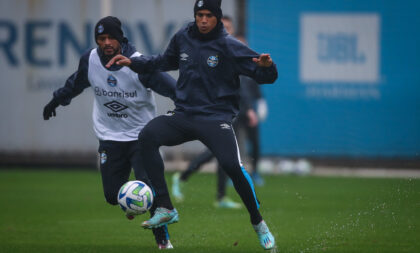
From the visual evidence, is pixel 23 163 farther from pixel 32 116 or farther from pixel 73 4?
pixel 73 4

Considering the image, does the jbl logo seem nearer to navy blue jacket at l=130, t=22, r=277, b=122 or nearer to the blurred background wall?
the blurred background wall

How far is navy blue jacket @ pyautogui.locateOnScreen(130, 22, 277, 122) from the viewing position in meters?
7.20

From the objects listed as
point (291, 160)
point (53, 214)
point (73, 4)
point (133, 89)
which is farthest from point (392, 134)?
point (133, 89)

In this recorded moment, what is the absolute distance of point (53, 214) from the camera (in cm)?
1074

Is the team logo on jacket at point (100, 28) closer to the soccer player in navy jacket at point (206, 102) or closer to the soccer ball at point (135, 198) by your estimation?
the soccer player in navy jacket at point (206, 102)

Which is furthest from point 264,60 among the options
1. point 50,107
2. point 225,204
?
point 225,204

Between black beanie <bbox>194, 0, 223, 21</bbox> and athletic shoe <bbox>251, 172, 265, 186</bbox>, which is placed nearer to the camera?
black beanie <bbox>194, 0, 223, 21</bbox>

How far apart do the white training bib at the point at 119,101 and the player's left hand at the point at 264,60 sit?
1.35 m

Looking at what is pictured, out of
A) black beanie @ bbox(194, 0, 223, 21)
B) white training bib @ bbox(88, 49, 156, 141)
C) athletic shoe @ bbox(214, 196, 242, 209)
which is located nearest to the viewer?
black beanie @ bbox(194, 0, 223, 21)

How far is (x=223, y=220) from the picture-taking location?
1001cm

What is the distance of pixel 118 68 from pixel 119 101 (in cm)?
33

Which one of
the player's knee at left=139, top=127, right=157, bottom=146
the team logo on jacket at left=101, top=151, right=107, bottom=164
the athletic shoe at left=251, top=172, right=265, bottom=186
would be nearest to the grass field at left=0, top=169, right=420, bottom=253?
the athletic shoe at left=251, top=172, right=265, bottom=186

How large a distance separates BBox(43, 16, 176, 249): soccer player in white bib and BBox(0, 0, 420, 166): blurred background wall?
9.10m

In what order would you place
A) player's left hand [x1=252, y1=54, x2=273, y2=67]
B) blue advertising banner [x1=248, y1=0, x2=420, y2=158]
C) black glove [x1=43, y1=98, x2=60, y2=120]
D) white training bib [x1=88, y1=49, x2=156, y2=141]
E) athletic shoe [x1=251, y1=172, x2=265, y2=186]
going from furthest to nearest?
blue advertising banner [x1=248, y1=0, x2=420, y2=158], athletic shoe [x1=251, y1=172, x2=265, y2=186], black glove [x1=43, y1=98, x2=60, y2=120], white training bib [x1=88, y1=49, x2=156, y2=141], player's left hand [x1=252, y1=54, x2=273, y2=67]
